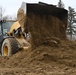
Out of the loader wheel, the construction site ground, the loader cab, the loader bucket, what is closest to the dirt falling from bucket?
the loader bucket

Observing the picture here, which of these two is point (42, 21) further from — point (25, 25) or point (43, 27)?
point (25, 25)

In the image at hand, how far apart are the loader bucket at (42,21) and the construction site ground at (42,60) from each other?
1.66 feet

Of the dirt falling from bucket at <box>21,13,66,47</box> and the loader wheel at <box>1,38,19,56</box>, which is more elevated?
the dirt falling from bucket at <box>21,13,66,47</box>

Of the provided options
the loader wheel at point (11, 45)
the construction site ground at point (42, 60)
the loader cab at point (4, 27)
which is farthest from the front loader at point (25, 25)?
the loader cab at point (4, 27)

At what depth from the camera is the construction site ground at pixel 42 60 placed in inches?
311

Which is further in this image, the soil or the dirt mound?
the dirt mound

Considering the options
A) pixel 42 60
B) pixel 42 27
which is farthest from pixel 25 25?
pixel 42 60

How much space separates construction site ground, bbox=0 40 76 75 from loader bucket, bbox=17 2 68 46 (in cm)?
51

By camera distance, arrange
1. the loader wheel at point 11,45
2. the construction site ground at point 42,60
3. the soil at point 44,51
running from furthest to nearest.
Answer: the loader wheel at point 11,45, the soil at point 44,51, the construction site ground at point 42,60

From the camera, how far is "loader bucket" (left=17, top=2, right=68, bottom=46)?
31.6 feet

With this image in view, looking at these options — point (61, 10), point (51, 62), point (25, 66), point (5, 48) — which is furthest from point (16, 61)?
point (61, 10)

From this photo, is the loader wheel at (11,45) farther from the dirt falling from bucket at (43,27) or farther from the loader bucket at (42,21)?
the dirt falling from bucket at (43,27)

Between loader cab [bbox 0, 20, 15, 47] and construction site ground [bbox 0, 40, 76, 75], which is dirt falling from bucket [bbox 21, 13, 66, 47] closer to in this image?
construction site ground [bbox 0, 40, 76, 75]

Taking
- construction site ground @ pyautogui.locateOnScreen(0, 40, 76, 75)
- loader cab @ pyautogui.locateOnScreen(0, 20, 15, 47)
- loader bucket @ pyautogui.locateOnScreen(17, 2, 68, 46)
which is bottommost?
construction site ground @ pyautogui.locateOnScreen(0, 40, 76, 75)
